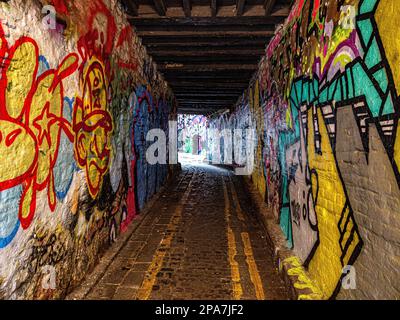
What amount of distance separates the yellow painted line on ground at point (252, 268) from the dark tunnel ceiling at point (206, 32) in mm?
4486

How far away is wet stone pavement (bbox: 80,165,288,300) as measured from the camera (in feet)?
12.4

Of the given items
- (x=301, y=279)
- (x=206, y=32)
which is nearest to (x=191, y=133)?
(x=206, y=32)

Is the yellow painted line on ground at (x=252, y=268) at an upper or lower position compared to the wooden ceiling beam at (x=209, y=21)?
lower

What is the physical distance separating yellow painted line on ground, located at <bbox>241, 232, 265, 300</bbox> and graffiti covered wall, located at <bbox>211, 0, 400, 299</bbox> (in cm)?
70

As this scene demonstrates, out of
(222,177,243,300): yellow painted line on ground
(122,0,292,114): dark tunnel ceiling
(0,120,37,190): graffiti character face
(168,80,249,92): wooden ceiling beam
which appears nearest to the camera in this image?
(0,120,37,190): graffiti character face

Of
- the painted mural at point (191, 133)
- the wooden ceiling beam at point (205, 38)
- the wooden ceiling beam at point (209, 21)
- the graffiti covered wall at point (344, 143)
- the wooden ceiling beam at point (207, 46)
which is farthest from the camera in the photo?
the painted mural at point (191, 133)

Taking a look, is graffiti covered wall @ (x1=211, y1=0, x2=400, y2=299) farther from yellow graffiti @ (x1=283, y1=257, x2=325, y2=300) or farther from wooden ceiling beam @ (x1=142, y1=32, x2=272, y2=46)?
wooden ceiling beam @ (x1=142, y1=32, x2=272, y2=46)

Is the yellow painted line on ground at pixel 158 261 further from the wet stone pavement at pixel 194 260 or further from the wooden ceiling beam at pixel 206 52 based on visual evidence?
the wooden ceiling beam at pixel 206 52

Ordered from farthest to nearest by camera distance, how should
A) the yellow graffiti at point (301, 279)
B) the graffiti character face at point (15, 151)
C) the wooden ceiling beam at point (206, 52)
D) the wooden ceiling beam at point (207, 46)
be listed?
the wooden ceiling beam at point (206, 52)
the wooden ceiling beam at point (207, 46)
the yellow graffiti at point (301, 279)
the graffiti character face at point (15, 151)

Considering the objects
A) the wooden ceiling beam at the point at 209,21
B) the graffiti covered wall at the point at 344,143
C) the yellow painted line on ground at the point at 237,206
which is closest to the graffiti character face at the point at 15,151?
the graffiti covered wall at the point at 344,143

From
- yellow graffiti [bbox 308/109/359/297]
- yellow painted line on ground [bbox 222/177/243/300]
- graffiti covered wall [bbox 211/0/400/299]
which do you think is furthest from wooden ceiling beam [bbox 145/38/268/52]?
yellow painted line on ground [bbox 222/177/243/300]

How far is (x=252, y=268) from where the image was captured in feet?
A: 14.6

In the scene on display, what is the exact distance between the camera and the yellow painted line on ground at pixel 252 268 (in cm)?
379

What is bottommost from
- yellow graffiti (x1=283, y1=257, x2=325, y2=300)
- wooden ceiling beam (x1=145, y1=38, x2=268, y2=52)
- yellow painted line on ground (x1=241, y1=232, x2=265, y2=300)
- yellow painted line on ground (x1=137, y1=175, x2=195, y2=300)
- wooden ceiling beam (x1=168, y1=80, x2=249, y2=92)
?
yellow painted line on ground (x1=241, y1=232, x2=265, y2=300)
